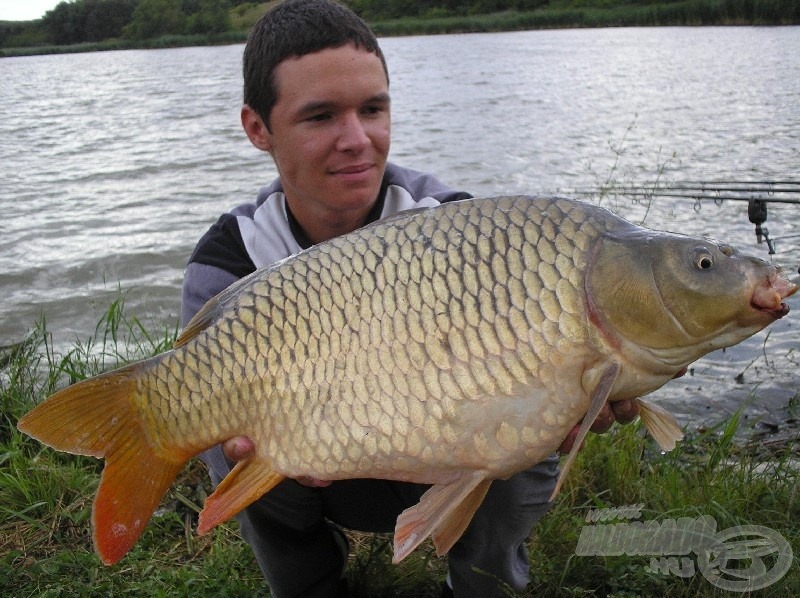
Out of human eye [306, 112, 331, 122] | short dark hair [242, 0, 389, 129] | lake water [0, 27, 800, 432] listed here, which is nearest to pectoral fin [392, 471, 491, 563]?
human eye [306, 112, 331, 122]

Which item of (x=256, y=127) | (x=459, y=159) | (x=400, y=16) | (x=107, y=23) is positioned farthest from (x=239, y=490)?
(x=107, y=23)

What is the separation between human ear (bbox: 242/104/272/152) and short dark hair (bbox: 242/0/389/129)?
0.02 metres

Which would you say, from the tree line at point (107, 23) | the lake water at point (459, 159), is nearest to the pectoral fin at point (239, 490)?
the lake water at point (459, 159)

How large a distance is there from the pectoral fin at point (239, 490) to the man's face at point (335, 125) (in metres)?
0.65

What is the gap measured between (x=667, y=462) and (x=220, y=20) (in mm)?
41435

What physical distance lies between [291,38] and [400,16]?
1799 inches

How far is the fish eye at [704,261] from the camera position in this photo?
3.46 feet

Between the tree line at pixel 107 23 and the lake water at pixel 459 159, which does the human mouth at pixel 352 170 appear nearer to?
the lake water at pixel 459 159

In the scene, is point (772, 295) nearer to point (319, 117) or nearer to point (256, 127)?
point (319, 117)

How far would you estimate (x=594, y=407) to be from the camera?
1055mm

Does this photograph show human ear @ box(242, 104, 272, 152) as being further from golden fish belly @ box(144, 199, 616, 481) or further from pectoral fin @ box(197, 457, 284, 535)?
pectoral fin @ box(197, 457, 284, 535)

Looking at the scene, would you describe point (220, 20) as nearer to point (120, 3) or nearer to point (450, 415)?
point (120, 3)

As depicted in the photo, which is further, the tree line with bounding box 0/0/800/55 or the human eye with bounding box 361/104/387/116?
the tree line with bounding box 0/0/800/55

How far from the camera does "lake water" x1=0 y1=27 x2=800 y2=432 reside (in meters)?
4.23
